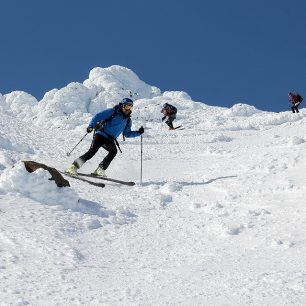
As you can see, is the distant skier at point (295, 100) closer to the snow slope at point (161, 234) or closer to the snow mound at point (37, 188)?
the snow slope at point (161, 234)

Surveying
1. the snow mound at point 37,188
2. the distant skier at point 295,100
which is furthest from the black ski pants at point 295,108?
the snow mound at point 37,188

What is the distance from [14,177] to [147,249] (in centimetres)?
237

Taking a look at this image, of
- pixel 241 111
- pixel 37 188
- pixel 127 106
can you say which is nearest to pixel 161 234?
pixel 37 188

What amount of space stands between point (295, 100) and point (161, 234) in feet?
72.1

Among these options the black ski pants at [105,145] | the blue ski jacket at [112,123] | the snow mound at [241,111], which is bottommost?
the black ski pants at [105,145]

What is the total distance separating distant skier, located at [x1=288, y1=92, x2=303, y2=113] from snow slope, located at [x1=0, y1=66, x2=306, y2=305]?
15.8 m

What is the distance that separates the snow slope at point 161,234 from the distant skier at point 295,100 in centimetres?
1578

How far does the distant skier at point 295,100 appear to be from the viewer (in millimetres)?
26266

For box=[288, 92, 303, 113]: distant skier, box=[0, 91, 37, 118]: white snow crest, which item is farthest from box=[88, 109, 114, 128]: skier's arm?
box=[0, 91, 37, 118]: white snow crest

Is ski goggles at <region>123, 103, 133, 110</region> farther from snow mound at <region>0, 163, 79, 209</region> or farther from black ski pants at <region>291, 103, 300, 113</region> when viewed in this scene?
black ski pants at <region>291, 103, 300, 113</region>

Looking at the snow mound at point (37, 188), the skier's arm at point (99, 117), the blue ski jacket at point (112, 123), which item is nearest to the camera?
the snow mound at point (37, 188)

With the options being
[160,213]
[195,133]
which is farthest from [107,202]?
[195,133]

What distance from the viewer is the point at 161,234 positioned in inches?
237

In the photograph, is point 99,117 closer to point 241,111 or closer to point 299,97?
point 299,97
